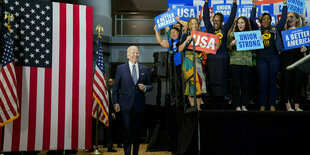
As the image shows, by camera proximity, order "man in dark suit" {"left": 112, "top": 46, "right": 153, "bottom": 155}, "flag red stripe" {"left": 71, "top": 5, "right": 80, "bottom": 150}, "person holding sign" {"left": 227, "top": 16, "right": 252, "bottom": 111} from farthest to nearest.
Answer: "flag red stripe" {"left": 71, "top": 5, "right": 80, "bottom": 150} → "person holding sign" {"left": 227, "top": 16, "right": 252, "bottom": 111} → "man in dark suit" {"left": 112, "top": 46, "right": 153, "bottom": 155}

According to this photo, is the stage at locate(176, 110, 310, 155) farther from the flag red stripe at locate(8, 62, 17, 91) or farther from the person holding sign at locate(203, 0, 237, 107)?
the flag red stripe at locate(8, 62, 17, 91)

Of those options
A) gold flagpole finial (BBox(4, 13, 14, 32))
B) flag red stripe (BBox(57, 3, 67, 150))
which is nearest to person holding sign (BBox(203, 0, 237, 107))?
flag red stripe (BBox(57, 3, 67, 150))

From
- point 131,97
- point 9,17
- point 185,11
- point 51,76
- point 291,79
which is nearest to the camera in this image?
point 131,97

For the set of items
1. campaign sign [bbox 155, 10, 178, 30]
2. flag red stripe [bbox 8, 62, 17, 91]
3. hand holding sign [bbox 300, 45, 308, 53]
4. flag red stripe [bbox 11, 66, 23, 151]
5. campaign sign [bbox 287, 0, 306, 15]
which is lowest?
flag red stripe [bbox 11, 66, 23, 151]

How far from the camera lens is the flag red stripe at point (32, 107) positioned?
5.78 metres

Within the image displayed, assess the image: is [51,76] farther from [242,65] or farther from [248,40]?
[248,40]

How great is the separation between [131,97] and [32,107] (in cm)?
239

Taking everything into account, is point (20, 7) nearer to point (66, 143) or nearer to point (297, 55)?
point (66, 143)

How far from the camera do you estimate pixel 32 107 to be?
5.83m

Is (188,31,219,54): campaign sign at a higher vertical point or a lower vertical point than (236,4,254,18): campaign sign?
lower

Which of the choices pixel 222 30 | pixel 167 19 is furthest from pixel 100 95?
pixel 222 30

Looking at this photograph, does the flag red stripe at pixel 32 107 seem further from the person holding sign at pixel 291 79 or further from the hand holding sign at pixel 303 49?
the hand holding sign at pixel 303 49

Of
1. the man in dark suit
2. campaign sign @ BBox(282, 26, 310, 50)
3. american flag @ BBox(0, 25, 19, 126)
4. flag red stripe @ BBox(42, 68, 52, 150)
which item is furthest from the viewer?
flag red stripe @ BBox(42, 68, 52, 150)

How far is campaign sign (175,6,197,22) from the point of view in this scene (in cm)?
591
